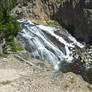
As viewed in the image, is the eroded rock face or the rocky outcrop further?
the rocky outcrop

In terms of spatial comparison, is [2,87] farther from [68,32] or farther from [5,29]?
[68,32]

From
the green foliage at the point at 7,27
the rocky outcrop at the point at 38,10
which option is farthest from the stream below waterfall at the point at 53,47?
the rocky outcrop at the point at 38,10

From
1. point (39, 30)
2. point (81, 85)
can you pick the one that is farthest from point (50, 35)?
point (81, 85)

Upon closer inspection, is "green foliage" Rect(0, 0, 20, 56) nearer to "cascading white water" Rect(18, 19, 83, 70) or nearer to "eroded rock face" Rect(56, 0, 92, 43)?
"cascading white water" Rect(18, 19, 83, 70)

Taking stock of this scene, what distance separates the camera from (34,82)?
11055mm

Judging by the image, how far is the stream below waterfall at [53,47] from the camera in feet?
59.6

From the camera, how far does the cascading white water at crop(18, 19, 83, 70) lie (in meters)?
19.1

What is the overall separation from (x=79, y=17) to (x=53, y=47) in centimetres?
704

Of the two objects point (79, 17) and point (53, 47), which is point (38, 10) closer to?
point (79, 17)

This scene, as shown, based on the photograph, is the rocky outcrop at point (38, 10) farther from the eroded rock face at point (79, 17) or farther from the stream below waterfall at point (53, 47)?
the stream below waterfall at point (53, 47)

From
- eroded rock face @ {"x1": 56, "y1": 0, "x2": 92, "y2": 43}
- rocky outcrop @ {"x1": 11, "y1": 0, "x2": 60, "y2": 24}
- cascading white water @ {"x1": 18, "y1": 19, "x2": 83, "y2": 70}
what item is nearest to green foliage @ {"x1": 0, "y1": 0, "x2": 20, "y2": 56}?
cascading white water @ {"x1": 18, "y1": 19, "x2": 83, "y2": 70}

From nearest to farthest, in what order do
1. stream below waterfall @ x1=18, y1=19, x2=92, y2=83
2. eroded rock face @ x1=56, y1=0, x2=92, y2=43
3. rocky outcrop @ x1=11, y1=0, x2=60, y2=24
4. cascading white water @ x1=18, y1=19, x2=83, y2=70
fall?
stream below waterfall @ x1=18, y1=19, x2=92, y2=83, cascading white water @ x1=18, y1=19, x2=83, y2=70, eroded rock face @ x1=56, y1=0, x2=92, y2=43, rocky outcrop @ x1=11, y1=0, x2=60, y2=24

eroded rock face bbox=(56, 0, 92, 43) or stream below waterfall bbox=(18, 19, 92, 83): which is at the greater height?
eroded rock face bbox=(56, 0, 92, 43)

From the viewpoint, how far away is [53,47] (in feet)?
68.4
